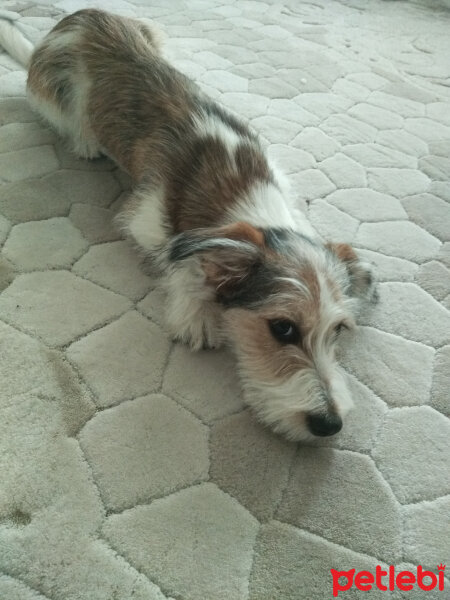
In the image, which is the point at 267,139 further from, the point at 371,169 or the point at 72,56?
the point at 72,56

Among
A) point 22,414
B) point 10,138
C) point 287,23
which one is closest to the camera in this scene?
point 22,414

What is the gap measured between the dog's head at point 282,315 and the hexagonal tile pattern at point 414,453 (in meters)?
0.25

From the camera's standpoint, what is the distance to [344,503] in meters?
1.64

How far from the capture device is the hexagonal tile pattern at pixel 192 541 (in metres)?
1.40

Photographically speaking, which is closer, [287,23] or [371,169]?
[371,169]

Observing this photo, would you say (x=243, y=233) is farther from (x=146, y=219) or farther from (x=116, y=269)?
(x=116, y=269)

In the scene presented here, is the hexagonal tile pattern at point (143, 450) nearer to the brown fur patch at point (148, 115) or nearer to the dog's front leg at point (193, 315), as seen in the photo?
the dog's front leg at point (193, 315)

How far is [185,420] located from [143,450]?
20 centimetres

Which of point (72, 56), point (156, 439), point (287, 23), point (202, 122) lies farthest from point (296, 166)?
point (287, 23)

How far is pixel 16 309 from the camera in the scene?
2.11 metres

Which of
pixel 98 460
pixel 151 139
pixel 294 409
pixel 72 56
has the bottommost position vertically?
pixel 98 460

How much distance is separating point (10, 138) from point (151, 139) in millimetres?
1251

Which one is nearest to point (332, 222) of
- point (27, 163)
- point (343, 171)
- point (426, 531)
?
point (343, 171)

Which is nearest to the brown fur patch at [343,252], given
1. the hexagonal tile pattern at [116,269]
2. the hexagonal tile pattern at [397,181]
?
the hexagonal tile pattern at [116,269]
